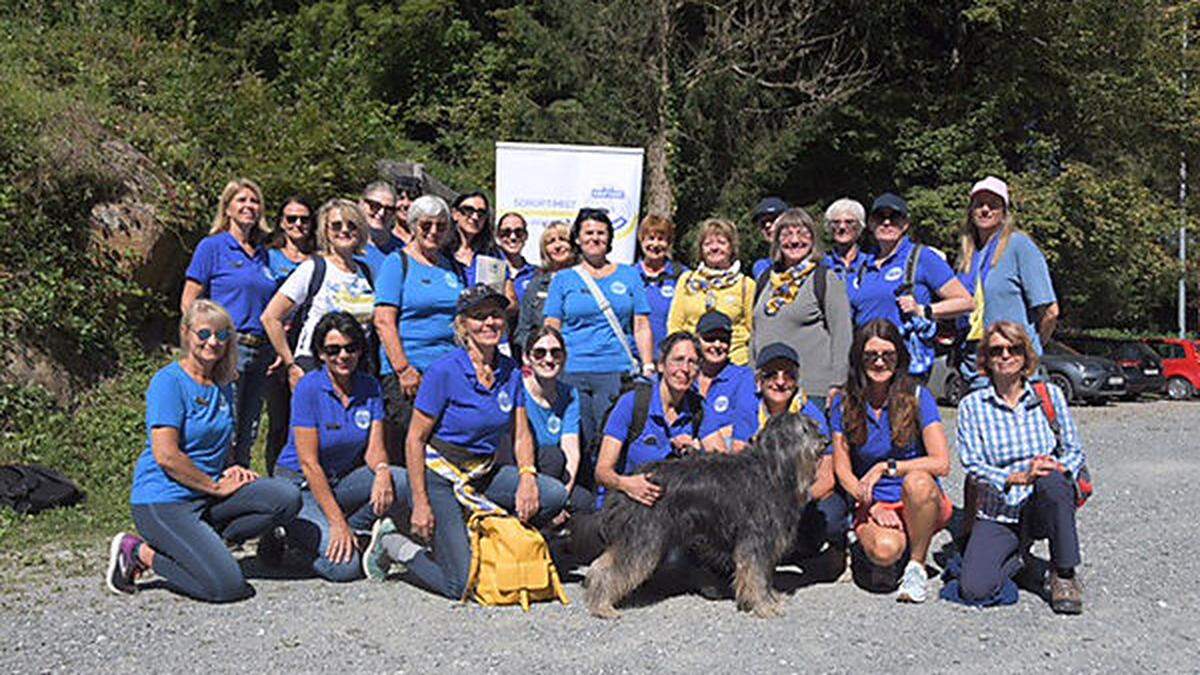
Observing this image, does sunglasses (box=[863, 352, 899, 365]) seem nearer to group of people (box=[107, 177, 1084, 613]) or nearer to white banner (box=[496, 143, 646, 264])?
group of people (box=[107, 177, 1084, 613])

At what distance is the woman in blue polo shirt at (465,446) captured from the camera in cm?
599

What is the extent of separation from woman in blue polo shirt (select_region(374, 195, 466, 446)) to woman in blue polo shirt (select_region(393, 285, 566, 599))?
0.48 m

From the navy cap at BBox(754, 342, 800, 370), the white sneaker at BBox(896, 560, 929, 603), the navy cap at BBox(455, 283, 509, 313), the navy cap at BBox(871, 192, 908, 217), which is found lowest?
the white sneaker at BBox(896, 560, 929, 603)

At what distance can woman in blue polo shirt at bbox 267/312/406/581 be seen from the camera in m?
6.14

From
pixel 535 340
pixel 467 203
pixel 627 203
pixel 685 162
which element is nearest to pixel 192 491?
pixel 535 340

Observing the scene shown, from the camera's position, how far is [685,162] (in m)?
20.0

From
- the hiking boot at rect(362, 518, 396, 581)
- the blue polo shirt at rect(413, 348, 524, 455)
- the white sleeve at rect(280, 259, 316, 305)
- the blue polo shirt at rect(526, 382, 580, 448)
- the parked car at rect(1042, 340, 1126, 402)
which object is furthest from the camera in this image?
the parked car at rect(1042, 340, 1126, 402)

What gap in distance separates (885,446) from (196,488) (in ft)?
12.0

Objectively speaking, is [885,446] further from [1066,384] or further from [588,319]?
[1066,384]

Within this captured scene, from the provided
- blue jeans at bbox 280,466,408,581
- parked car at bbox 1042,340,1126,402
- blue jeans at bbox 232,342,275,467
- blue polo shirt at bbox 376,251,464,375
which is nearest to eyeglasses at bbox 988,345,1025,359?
blue polo shirt at bbox 376,251,464,375

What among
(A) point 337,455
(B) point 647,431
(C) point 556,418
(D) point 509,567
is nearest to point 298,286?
(A) point 337,455

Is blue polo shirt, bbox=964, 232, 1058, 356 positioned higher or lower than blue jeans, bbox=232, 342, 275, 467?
higher

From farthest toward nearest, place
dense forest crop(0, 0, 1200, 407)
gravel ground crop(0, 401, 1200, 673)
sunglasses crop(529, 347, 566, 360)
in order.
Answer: dense forest crop(0, 0, 1200, 407), sunglasses crop(529, 347, 566, 360), gravel ground crop(0, 401, 1200, 673)

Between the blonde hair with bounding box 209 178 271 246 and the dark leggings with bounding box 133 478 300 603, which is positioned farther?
the blonde hair with bounding box 209 178 271 246
